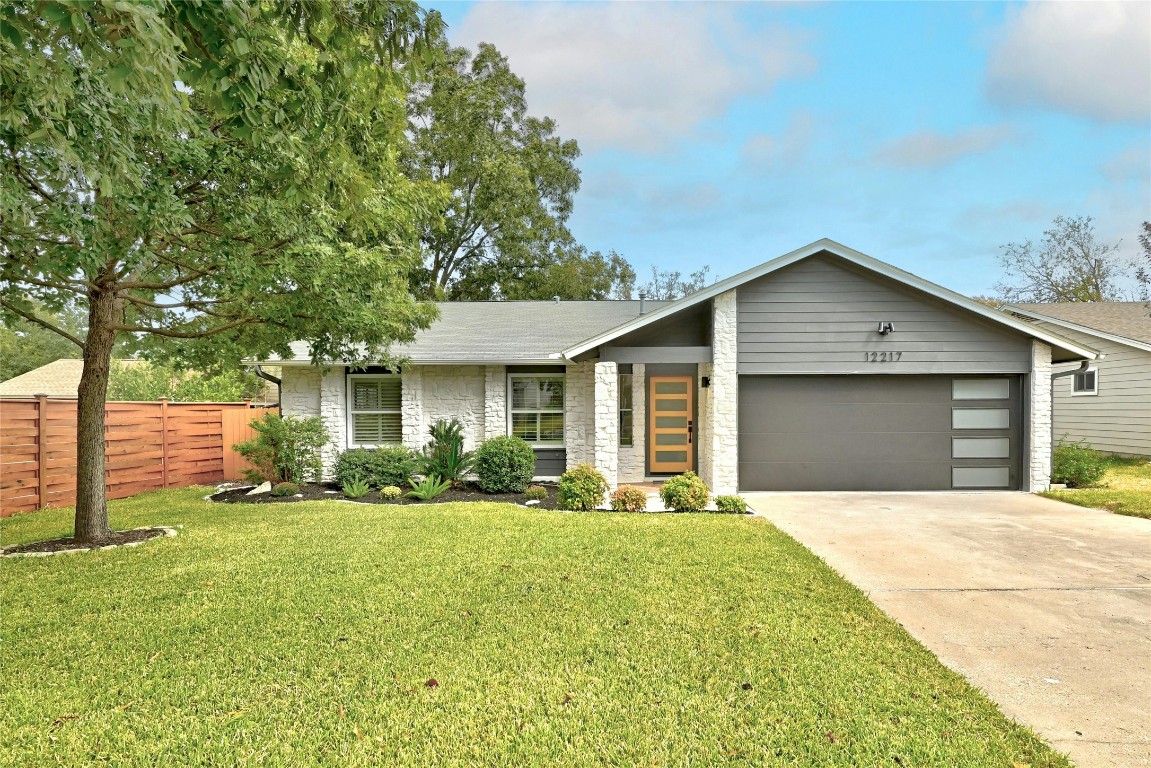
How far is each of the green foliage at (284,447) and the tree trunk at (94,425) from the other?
3419 mm

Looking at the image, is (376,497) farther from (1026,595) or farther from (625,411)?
(1026,595)

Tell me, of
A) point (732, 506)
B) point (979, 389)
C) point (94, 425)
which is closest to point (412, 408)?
point (94, 425)

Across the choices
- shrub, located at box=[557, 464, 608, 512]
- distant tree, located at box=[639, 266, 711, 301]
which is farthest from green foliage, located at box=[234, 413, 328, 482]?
distant tree, located at box=[639, 266, 711, 301]

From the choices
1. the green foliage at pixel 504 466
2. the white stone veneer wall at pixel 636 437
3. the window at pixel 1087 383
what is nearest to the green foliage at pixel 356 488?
the green foliage at pixel 504 466

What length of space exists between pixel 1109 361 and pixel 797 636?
17498 millimetres

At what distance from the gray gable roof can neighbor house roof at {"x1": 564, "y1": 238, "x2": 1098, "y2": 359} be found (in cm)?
722

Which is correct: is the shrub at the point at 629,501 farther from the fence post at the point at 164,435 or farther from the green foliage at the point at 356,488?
the fence post at the point at 164,435

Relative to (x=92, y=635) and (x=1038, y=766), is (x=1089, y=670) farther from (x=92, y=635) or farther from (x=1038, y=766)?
(x=92, y=635)

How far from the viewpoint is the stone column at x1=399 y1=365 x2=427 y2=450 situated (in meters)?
11.4

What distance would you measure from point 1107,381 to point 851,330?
1116 centimetres

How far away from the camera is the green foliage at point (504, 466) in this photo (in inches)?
402

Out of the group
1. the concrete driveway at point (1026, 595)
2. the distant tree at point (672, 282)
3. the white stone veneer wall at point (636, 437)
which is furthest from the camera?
the distant tree at point (672, 282)

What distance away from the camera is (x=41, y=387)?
91.0 feet

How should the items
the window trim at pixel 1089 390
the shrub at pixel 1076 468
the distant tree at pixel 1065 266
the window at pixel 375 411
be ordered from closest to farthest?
the shrub at pixel 1076 468 < the window at pixel 375 411 < the window trim at pixel 1089 390 < the distant tree at pixel 1065 266
